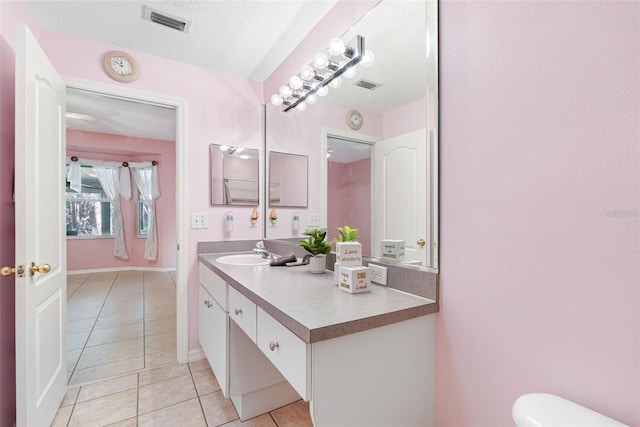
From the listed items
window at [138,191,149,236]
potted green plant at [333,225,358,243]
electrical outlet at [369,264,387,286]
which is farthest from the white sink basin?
window at [138,191,149,236]

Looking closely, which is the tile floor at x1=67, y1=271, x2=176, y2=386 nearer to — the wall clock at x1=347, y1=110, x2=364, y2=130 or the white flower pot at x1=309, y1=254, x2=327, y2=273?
the white flower pot at x1=309, y1=254, x2=327, y2=273

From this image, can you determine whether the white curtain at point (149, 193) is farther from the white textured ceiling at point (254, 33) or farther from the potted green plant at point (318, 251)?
the potted green plant at point (318, 251)

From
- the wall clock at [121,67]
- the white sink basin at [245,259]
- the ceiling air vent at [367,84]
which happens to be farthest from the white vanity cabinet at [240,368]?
the wall clock at [121,67]

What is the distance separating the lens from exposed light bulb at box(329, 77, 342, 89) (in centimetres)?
168

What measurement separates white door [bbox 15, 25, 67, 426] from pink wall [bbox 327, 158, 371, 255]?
4.68ft

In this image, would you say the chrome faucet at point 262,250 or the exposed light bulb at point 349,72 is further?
the chrome faucet at point 262,250

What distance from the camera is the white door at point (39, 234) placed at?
1222 mm

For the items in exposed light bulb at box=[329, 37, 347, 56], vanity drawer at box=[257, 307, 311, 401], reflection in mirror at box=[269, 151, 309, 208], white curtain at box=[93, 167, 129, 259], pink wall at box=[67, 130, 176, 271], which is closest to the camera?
vanity drawer at box=[257, 307, 311, 401]

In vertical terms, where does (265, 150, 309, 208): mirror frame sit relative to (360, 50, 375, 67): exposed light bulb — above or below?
below

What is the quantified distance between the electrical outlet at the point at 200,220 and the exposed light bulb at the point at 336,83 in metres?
1.38

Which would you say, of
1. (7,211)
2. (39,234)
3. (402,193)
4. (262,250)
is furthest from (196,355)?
(402,193)

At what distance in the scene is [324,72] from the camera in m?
1.72

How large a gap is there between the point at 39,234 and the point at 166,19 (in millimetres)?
1429

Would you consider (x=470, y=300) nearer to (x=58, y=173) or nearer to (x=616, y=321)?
(x=616, y=321)
